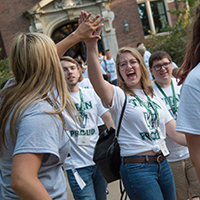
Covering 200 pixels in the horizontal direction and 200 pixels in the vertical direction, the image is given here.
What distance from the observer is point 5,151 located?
1.55m

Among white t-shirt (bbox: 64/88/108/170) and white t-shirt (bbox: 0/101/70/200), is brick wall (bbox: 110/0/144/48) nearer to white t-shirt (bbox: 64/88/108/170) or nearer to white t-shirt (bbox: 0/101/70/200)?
white t-shirt (bbox: 64/88/108/170)

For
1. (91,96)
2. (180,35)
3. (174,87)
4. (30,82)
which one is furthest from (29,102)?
(180,35)

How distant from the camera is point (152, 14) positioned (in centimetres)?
1814

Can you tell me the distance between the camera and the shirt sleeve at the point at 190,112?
1.45 m

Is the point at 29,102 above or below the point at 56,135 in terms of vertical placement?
above

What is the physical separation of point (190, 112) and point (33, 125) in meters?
0.84

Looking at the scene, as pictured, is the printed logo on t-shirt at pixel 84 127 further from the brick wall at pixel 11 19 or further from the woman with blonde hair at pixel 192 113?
the brick wall at pixel 11 19

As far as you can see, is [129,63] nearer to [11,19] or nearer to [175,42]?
[175,42]

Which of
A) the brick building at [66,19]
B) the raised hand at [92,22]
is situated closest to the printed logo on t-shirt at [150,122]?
the raised hand at [92,22]

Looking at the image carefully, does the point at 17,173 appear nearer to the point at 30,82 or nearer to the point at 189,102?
the point at 30,82

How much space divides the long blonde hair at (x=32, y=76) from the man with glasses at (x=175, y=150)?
2.19m

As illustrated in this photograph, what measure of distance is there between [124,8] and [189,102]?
52.7 ft

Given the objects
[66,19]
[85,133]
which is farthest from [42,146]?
[66,19]

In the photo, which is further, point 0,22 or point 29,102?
point 0,22
